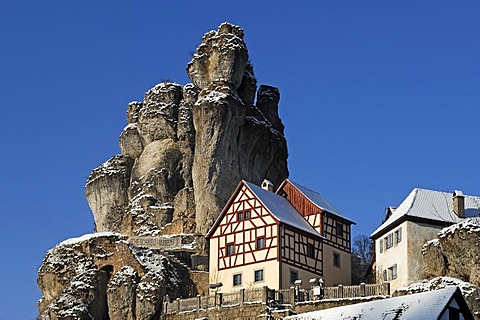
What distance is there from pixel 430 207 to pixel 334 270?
11105 millimetres

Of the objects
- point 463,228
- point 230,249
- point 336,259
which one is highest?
point 230,249

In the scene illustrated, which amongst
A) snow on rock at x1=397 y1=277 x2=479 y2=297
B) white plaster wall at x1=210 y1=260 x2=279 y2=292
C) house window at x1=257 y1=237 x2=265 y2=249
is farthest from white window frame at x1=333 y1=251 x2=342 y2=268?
snow on rock at x1=397 y1=277 x2=479 y2=297

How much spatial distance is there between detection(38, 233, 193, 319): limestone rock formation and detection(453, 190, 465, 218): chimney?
19.9 meters

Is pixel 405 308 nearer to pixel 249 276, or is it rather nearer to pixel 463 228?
pixel 463 228

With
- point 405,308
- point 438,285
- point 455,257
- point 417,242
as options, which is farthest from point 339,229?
point 405,308

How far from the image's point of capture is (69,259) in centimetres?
7162

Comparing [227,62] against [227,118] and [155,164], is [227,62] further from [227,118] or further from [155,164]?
[155,164]

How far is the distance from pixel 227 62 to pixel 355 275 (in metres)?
24.1

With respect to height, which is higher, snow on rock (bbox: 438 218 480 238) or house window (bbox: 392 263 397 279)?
snow on rock (bbox: 438 218 480 238)

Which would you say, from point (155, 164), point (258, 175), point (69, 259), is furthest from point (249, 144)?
point (69, 259)

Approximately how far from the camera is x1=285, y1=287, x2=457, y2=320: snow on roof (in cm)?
4401

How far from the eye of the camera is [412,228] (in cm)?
6284

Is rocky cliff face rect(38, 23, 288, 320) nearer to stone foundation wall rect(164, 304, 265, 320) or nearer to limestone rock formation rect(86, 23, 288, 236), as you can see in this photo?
limestone rock formation rect(86, 23, 288, 236)

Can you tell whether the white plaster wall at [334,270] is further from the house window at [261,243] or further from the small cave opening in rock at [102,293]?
the small cave opening in rock at [102,293]
